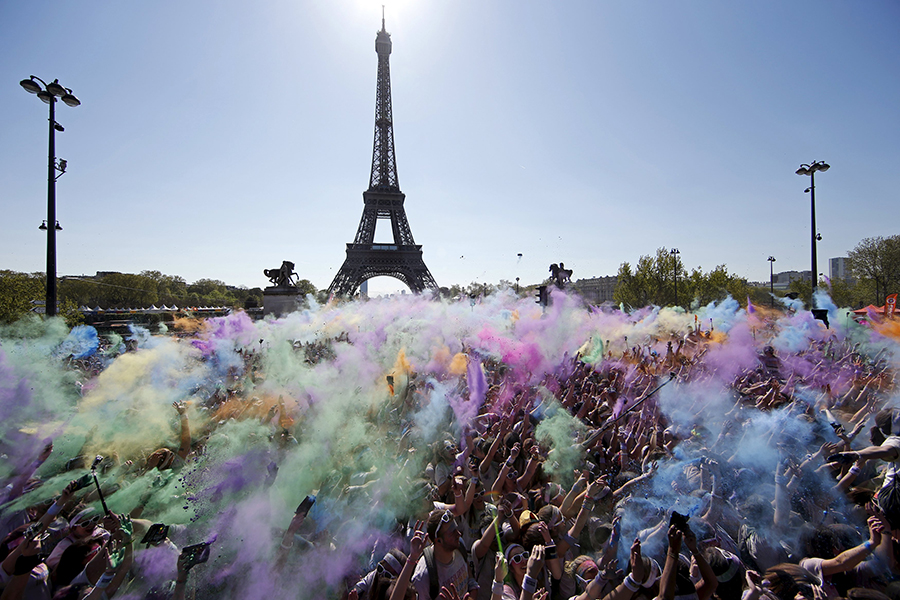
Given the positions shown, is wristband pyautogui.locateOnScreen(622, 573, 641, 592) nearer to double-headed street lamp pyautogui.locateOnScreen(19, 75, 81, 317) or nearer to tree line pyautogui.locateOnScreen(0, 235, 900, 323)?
double-headed street lamp pyautogui.locateOnScreen(19, 75, 81, 317)

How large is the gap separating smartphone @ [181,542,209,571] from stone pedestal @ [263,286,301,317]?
23388 mm

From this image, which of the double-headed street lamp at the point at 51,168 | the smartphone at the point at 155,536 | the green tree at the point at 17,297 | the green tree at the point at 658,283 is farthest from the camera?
the green tree at the point at 658,283

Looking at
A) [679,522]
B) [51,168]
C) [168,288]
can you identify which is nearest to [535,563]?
[679,522]

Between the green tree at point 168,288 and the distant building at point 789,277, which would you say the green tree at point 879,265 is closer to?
the distant building at point 789,277

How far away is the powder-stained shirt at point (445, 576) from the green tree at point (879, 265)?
4324 centimetres

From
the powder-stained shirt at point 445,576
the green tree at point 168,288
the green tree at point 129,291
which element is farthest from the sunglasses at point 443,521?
the green tree at point 168,288

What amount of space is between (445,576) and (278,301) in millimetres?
24528

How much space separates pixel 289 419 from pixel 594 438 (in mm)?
4363

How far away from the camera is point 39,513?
3.68m

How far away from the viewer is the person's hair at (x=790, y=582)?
255 cm

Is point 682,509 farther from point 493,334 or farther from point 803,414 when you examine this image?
point 493,334

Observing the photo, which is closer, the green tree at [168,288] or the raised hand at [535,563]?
the raised hand at [535,563]

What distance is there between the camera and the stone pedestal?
24.7m

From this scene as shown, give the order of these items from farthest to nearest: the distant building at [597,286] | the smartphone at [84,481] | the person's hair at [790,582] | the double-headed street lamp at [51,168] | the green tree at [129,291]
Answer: the distant building at [597,286]
the green tree at [129,291]
the double-headed street lamp at [51,168]
the smartphone at [84,481]
the person's hair at [790,582]
